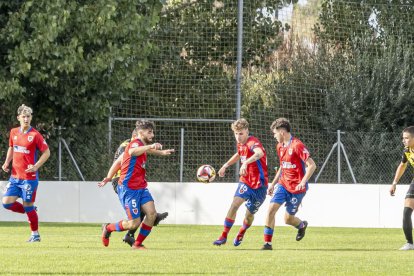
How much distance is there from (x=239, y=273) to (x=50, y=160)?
50.7 feet

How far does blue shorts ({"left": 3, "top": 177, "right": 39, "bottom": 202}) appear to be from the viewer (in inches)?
712

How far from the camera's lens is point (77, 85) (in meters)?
27.3

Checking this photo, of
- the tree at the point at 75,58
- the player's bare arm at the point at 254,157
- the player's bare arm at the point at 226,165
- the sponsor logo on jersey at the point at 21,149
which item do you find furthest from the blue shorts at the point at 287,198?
the tree at the point at 75,58

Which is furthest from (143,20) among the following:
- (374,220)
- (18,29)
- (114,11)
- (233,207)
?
(233,207)

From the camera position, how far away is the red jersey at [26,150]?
18.1 m

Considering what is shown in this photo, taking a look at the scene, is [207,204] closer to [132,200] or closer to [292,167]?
[292,167]

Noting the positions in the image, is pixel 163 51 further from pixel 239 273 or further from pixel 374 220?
pixel 239 273

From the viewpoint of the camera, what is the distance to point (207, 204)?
2564 cm

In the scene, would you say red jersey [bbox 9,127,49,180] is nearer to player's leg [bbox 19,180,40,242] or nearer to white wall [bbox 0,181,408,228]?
player's leg [bbox 19,180,40,242]

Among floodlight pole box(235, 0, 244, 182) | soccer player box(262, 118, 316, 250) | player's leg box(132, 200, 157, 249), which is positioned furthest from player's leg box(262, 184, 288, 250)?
floodlight pole box(235, 0, 244, 182)

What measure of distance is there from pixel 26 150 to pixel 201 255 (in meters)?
4.62

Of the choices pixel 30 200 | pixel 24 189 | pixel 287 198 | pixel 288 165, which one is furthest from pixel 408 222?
pixel 24 189

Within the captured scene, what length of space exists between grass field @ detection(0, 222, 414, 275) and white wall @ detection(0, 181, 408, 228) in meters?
2.50

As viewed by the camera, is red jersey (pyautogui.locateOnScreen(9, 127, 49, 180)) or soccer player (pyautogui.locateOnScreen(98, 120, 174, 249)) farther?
red jersey (pyautogui.locateOnScreen(9, 127, 49, 180))
